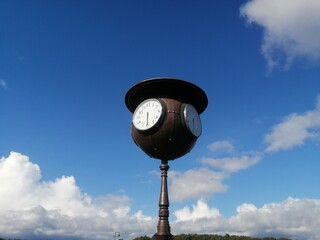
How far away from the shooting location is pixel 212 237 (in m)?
72.9

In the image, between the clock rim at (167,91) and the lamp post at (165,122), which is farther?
the clock rim at (167,91)

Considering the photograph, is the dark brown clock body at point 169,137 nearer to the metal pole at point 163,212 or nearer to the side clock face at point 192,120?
the side clock face at point 192,120

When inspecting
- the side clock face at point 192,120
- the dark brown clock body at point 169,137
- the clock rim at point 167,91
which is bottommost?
the dark brown clock body at point 169,137

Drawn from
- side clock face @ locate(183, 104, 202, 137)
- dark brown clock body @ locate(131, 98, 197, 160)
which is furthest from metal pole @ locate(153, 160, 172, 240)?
side clock face @ locate(183, 104, 202, 137)

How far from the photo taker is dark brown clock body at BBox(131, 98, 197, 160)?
8531mm

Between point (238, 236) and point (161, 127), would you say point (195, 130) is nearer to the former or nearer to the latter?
point (161, 127)

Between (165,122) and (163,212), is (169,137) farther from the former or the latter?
(163,212)

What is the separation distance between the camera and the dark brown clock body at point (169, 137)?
8.53 meters

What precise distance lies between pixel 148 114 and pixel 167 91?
817 millimetres

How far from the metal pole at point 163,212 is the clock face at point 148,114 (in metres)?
1.21

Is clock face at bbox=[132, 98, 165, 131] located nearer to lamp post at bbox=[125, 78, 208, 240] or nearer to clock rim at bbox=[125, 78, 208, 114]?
lamp post at bbox=[125, 78, 208, 240]

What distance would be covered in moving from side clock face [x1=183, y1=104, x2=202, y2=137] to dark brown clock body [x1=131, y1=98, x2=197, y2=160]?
0.34 ft

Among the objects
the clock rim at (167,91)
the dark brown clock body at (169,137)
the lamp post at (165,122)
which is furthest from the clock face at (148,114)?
the clock rim at (167,91)

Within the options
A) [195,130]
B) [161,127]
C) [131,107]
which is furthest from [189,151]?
[131,107]
